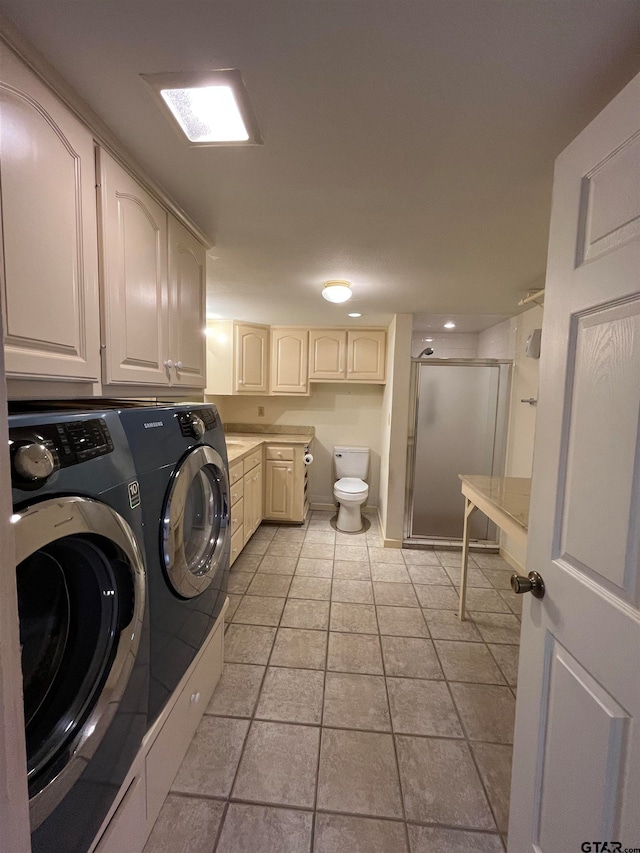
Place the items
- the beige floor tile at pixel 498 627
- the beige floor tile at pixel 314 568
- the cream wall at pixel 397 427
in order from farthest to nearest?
the cream wall at pixel 397 427
the beige floor tile at pixel 314 568
the beige floor tile at pixel 498 627

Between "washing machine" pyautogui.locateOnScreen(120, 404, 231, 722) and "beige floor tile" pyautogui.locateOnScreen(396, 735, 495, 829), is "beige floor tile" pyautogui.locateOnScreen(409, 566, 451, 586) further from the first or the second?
"washing machine" pyautogui.locateOnScreen(120, 404, 231, 722)

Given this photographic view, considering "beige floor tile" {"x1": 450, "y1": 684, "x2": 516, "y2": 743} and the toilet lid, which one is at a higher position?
the toilet lid

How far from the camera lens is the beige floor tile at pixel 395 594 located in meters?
2.27

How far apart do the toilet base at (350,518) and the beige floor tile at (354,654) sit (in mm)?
1523

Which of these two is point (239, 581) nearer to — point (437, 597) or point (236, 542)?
point (236, 542)

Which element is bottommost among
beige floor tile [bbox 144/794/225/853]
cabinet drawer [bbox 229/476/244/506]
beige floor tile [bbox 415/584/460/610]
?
beige floor tile [bbox 144/794/225/853]

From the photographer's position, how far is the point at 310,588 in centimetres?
241

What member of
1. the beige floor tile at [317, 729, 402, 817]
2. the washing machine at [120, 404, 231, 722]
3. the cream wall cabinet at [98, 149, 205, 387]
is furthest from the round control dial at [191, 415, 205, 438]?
the beige floor tile at [317, 729, 402, 817]

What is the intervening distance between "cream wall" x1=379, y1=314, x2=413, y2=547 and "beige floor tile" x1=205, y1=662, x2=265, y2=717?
5.72 feet

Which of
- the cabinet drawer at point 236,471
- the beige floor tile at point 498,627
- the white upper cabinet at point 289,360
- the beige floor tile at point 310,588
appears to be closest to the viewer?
the beige floor tile at point 498,627

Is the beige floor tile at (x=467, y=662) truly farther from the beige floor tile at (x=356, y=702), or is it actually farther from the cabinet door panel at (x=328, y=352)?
the cabinet door panel at (x=328, y=352)

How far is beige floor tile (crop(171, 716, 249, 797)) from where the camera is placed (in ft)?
3.84

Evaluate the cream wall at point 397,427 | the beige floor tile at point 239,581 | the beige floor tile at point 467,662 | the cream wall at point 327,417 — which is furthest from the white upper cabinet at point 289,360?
the beige floor tile at point 467,662

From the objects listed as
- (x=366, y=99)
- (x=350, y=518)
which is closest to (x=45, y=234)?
(x=366, y=99)
